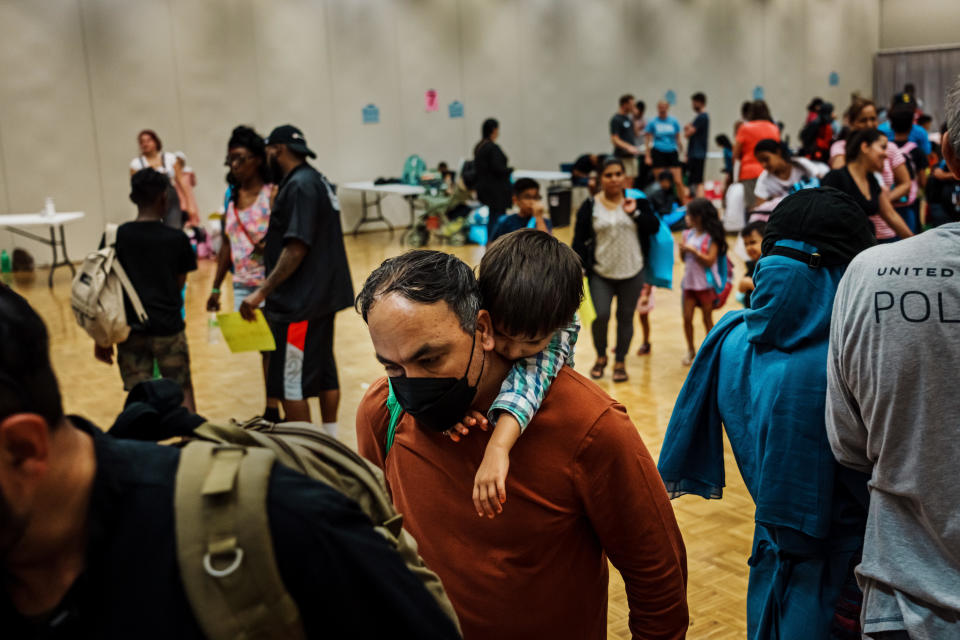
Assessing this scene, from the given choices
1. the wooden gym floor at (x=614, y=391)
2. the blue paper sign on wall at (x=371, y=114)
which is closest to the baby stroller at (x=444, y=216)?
the wooden gym floor at (x=614, y=391)

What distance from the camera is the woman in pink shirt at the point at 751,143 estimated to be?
1080 centimetres

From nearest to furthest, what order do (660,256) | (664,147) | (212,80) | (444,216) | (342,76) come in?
(660,256) < (444,216) < (212,80) < (664,147) < (342,76)

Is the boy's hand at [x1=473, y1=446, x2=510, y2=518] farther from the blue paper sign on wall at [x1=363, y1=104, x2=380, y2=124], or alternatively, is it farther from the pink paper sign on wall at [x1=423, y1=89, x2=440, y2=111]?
the pink paper sign on wall at [x1=423, y1=89, x2=440, y2=111]

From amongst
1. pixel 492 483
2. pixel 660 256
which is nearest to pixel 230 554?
pixel 492 483

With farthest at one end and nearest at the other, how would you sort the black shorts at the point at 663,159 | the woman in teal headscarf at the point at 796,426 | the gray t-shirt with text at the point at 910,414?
the black shorts at the point at 663,159 < the woman in teal headscarf at the point at 796,426 < the gray t-shirt with text at the point at 910,414

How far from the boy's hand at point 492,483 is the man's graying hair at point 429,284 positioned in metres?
0.24

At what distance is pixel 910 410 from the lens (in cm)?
168

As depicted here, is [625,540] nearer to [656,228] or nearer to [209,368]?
[656,228]

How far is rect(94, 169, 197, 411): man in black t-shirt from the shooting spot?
496 centimetres

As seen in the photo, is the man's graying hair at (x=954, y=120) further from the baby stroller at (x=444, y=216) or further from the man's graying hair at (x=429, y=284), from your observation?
the baby stroller at (x=444, y=216)

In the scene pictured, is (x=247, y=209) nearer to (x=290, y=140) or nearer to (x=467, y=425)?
(x=290, y=140)

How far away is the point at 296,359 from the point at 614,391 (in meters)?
2.48

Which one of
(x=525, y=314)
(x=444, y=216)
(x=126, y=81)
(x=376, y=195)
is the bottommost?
(x=444, y=216)

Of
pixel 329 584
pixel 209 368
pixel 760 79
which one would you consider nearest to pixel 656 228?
pixel 209 368
